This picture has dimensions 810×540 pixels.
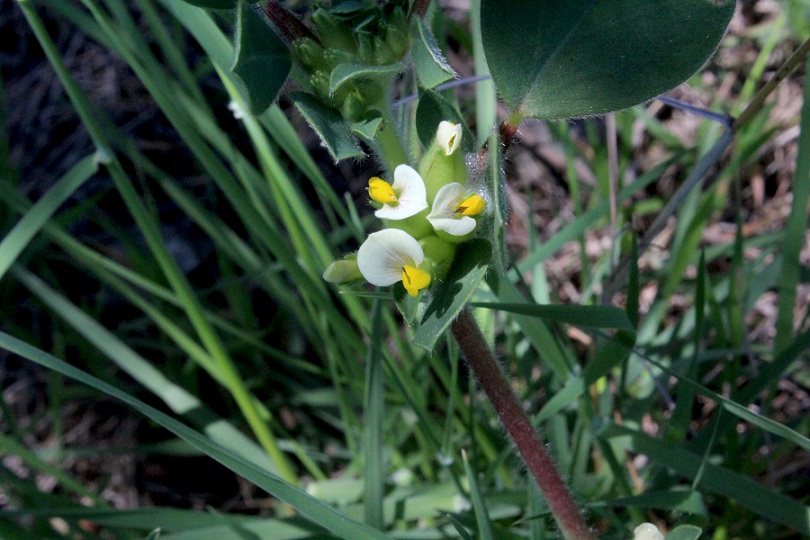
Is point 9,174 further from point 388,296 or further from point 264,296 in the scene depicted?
point 388,296

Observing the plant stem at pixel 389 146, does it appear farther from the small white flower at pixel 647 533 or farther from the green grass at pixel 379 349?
the small white flower at pixel 647 533

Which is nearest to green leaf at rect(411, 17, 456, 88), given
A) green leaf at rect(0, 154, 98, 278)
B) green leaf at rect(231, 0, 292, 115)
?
green leaf at rect(231, 0, 292, 115)

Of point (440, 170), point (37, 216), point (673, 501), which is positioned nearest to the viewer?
point (440, 170)

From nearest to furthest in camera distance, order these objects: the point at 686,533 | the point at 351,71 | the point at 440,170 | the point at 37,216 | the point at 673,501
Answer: the point at 351,71
the point at 440,170
the point at 686,533
the point at 673,501
the point at 37,216

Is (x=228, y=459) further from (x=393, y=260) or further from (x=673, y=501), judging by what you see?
(x=673, y=501)

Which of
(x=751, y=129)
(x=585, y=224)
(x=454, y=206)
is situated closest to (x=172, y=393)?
(x=585, y=224)

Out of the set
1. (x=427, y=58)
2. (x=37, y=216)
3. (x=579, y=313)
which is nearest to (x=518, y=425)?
(x=579, y=313)
